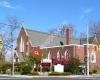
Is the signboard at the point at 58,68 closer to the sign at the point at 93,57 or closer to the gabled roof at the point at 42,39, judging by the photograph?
the sign at the point at 93,57

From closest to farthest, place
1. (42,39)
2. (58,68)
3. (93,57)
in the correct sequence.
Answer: (58,68) → (93,57) → (42,39)

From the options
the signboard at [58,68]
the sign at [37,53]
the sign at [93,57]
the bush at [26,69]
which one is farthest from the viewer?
the sign at [93,57]

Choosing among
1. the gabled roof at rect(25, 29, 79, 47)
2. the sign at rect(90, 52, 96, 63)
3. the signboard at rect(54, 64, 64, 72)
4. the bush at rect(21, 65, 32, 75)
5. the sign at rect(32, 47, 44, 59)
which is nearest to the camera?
the bush at rect(21, 65, 32, 75)

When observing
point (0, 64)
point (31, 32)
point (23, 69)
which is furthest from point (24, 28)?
point (23, 69)

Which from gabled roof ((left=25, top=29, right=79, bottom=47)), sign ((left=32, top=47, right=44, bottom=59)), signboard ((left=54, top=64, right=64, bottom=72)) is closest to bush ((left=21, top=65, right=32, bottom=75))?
signboard ((left=54, top=64, right=64, bottom=72))

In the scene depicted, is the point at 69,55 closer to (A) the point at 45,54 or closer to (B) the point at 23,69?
(A) the point at 45,54

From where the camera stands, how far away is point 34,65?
8312 cm

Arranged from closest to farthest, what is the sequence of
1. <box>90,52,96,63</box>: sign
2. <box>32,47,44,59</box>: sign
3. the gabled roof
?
<box>32,47,44,59</box>: sign → <box>90,52,96,63</box>: sign → the gabled roof

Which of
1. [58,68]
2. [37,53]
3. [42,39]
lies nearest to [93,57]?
[58,68]

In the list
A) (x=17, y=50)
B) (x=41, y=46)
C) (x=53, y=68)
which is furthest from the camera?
(x=17, y=50)

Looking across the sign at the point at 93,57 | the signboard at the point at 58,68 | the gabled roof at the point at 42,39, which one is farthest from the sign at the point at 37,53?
the sign at the point at 93,57

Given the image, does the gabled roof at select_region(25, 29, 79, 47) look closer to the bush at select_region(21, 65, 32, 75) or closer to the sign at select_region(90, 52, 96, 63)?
the sign at select_region(90, 52, 96, 63)

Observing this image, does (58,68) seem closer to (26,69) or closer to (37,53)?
(37,53)

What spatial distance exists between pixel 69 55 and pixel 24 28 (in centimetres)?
1754
